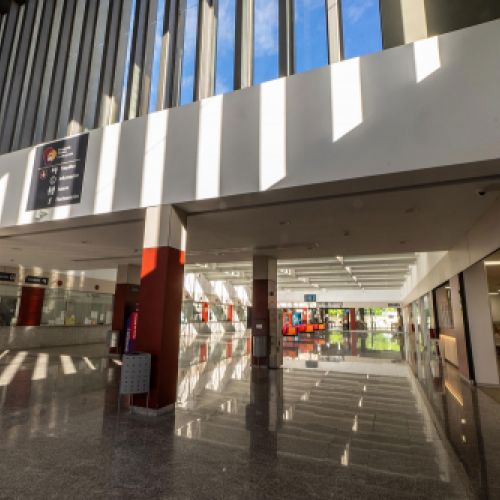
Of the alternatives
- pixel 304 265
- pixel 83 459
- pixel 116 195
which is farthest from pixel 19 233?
pixel 304 265

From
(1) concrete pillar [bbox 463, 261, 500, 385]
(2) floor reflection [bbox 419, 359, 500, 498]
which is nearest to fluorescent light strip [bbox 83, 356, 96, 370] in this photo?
(2) floor reflection [bbox 419, 359, 500, 498]

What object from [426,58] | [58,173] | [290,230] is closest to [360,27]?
[426,58]

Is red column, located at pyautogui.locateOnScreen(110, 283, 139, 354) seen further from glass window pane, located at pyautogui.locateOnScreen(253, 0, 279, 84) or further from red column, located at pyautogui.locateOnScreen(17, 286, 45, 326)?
glass window pane, located at pyautogui.locateOnScreen(253, 0, 279, 84)

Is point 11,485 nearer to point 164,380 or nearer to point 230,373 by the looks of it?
point 164,380

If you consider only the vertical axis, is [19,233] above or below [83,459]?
above

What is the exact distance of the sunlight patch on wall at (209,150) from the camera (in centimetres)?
621

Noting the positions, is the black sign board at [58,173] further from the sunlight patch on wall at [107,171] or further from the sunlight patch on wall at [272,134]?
the sunlight patch on wall at [272,134]

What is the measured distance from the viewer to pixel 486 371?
8688mm

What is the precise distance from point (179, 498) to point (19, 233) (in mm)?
8993

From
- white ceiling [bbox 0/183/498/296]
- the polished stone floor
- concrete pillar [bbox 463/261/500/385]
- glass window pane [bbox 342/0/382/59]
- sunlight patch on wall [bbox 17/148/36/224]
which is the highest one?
glass window pane [bbox 342/0/382/59]

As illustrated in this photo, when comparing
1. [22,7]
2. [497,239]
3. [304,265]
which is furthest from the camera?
[304,265]

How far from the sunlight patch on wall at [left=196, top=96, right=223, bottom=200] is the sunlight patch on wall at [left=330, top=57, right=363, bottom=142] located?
2.09 m

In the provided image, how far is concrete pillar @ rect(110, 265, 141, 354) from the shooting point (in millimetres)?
14281

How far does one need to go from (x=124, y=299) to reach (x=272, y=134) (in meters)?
11.2
